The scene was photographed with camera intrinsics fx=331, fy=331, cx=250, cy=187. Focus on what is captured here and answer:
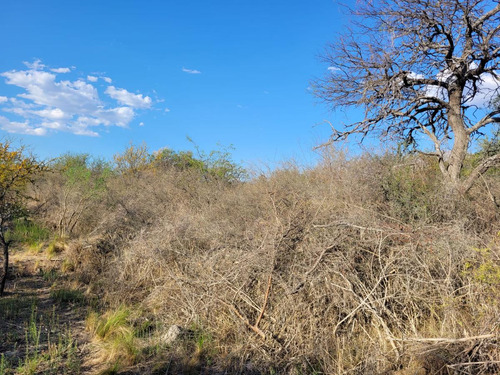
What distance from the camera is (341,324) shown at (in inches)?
165

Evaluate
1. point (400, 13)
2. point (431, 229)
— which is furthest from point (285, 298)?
point (400, 13)

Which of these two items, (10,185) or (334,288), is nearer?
(334,288)

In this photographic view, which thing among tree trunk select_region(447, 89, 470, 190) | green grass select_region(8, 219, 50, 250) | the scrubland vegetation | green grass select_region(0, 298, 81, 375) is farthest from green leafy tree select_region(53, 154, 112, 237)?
tree trunk select_region(447, 89, 470, 190)

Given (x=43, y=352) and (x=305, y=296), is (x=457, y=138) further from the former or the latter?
(x=43, y=352)

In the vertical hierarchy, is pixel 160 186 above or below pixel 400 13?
below

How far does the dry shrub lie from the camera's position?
3.62 meters

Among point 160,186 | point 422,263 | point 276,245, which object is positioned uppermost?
point 160,186

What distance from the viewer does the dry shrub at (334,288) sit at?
11.9 feet

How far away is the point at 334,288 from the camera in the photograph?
429cm

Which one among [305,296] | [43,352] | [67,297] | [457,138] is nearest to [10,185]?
[67,297]

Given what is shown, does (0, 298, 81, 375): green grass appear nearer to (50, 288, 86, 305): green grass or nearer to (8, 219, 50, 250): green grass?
(50, 288, 86, 305): green grass

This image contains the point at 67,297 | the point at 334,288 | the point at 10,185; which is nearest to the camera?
the point at 334,288

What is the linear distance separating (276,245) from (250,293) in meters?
0.82

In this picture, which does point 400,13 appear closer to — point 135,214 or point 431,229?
point 431,229
